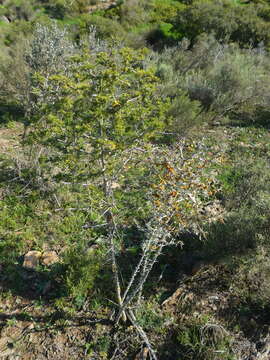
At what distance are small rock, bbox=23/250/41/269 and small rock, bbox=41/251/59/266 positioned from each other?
78 millimetres

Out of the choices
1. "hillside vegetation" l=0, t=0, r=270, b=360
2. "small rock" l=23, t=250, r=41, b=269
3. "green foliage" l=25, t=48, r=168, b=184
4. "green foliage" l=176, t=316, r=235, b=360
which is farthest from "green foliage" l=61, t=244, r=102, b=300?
"green foliage" l=25, t=48, r=168, b=184

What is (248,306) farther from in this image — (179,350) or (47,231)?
(47,231)

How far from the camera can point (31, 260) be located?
11.5ft

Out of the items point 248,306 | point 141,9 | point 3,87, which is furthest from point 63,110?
point 141,9

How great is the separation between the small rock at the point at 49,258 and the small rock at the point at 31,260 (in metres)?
0.08

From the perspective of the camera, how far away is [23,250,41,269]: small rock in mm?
3479

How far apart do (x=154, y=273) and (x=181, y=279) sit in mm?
379

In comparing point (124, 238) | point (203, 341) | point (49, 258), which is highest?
point (203, 341)

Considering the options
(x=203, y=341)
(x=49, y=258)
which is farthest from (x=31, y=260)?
(x=203, y=341)

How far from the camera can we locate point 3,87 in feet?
26.8

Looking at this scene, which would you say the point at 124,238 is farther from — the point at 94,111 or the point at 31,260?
the point at 94,111

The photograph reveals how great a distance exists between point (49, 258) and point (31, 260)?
0.23m

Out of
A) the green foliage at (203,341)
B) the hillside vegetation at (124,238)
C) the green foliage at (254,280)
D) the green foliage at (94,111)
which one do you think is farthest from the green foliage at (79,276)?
the green foliage at (254,280)

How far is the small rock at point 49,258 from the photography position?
3547mm
